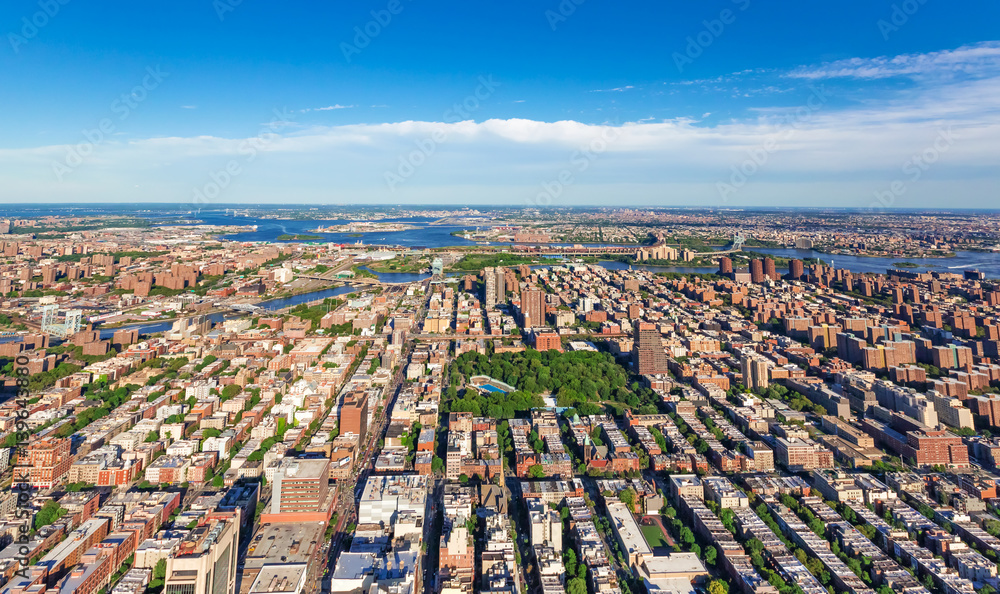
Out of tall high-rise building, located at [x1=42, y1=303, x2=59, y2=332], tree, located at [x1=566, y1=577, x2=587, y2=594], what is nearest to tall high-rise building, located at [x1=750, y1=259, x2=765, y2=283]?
tree, located at [x1=566, y1=577, x2=587, y2=594]

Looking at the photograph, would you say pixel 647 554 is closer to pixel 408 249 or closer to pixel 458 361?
pixel 458 361

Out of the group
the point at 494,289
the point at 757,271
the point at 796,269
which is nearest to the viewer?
Result: the point at 494,289

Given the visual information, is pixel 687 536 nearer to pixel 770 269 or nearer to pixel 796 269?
pixel 770 269

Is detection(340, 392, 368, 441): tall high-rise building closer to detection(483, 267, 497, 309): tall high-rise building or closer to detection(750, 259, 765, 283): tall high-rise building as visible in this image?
detection(483, 267, 497, 309): tall high-rise building

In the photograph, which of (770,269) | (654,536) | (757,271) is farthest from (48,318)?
(770,269)

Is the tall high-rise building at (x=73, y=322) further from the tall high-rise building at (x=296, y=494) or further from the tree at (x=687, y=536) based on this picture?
the tree at (x=687, y=536)
